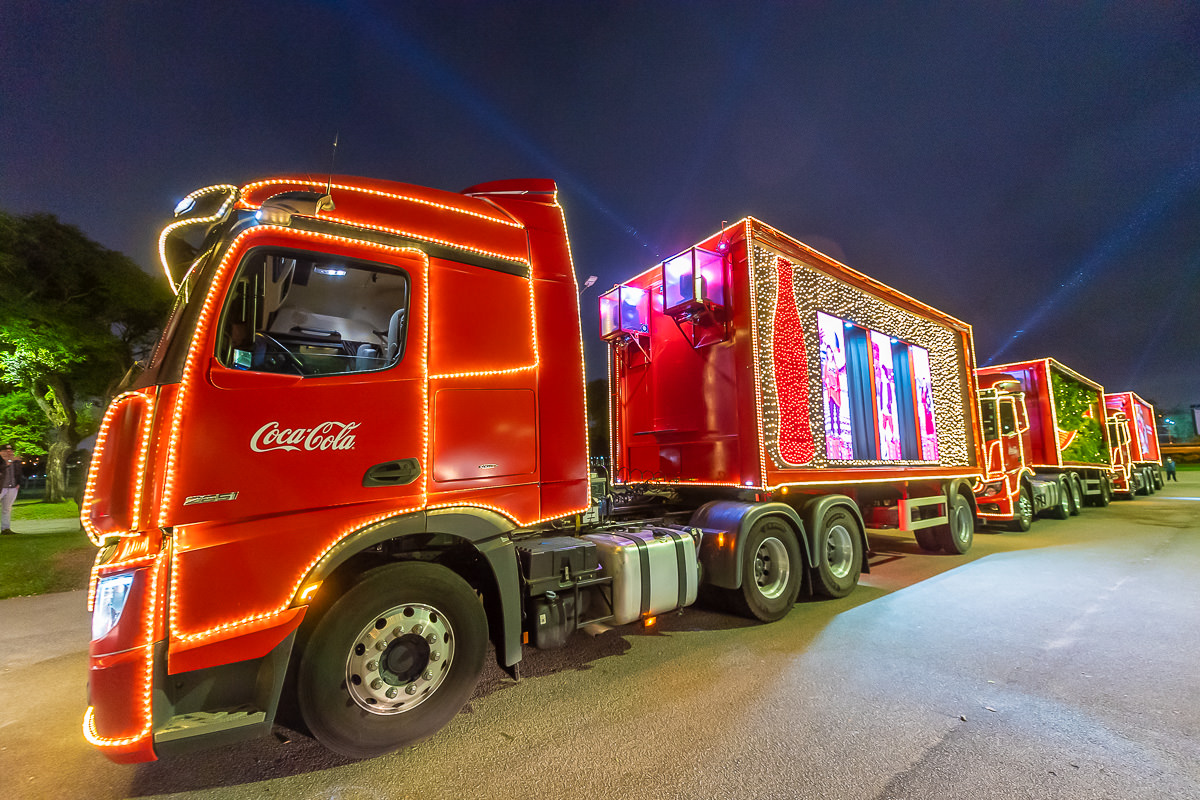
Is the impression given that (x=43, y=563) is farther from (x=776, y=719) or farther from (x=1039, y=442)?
(x=1039, y=442)

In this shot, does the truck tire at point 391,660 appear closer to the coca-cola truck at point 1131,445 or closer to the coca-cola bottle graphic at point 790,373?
the coca-cola bottle graphic at point 790,373

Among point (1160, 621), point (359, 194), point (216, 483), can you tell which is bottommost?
point (1160, 621)

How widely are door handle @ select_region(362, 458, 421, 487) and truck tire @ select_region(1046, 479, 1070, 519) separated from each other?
16099mm

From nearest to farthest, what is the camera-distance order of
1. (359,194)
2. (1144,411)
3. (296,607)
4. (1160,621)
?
(296,607) < (359,194) < (1160,621) < (1144,411)

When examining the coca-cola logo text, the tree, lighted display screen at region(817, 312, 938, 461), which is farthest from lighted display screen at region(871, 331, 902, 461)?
the tree

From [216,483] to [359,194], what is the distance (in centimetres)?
174

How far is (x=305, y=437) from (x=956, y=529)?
919cm

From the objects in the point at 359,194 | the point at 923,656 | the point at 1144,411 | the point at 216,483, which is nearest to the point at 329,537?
the point at 216,483

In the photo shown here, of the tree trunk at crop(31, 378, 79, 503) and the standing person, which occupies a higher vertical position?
the tree trunk at crop(31, 378, 79, 503)

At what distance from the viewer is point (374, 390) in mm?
2689

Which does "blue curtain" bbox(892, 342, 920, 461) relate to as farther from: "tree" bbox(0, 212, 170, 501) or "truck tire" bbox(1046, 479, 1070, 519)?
"tree" bbox(0, 212, 170, 501)

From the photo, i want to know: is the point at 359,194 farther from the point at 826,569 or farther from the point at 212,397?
the point at 826,569

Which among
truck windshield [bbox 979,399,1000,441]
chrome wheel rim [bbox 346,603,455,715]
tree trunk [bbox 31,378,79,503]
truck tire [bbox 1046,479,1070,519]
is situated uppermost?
tree trunk [bbox 31,378,79,503]

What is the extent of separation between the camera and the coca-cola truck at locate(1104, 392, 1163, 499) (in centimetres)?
1762
